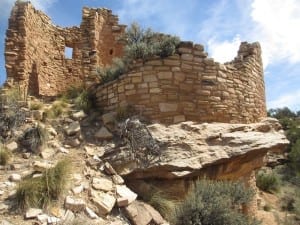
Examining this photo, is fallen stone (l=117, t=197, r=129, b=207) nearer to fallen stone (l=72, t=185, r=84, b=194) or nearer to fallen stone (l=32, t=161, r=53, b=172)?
fallen stone (l=72, t=185, r=84, b=194)

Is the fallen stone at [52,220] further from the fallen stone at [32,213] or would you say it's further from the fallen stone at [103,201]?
the fallen stone at [103,201]

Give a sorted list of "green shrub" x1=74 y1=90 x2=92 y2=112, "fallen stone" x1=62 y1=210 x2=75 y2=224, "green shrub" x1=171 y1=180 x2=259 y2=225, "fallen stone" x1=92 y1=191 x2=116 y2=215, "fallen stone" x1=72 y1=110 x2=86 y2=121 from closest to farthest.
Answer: "fallen stone" x1=62 y1=210 x2=75 y2=224 < "green shrub" x1=171 y1=180 x2=259 y2=225 < "fallen stone" x1=92 y1=191 x2=116 y2=215 < "fallen stone" x1=72 y1=110 x2=86 y2=121 < "green shrub" x1=74 y1=90 x2=92 y2=112

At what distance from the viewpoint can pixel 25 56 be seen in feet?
34.6

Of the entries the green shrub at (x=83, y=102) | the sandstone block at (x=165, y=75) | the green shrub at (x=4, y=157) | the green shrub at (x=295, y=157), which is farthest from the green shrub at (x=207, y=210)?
the green shrub at (x=295, y=157)

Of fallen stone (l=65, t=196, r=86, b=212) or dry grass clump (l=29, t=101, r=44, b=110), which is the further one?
dry grass clump (l=29, t=101, r=44, b=110)

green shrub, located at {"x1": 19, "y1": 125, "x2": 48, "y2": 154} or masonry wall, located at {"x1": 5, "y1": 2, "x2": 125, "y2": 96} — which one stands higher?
masonry wall, located at {"x1": 5, "y1": 2, "x2": 125, "y2": 96}

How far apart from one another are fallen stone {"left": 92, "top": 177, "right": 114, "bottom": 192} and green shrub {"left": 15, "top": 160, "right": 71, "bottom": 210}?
0.54 meters

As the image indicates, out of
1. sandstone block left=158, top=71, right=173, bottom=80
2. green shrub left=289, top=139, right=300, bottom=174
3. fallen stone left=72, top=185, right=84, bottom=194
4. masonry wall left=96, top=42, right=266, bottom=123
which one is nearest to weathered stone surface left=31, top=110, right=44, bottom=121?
masonry wall left=96, top=42, right=266, bottom=123

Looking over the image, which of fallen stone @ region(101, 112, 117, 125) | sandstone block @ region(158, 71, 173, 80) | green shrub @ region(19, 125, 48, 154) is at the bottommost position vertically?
green shrub @ region(19, 125, 48, 154)

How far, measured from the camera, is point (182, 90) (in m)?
8.30

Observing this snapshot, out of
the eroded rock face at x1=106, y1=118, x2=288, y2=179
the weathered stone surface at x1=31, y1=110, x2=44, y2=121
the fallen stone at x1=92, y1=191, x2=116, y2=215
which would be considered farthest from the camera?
the weathered stone surface at x1=31, y1=110, x2=44, y2=121

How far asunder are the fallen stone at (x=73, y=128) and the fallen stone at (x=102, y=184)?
1.58m

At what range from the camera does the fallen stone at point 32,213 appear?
5.43m

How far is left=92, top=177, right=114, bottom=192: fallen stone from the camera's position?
6555 millimetres
